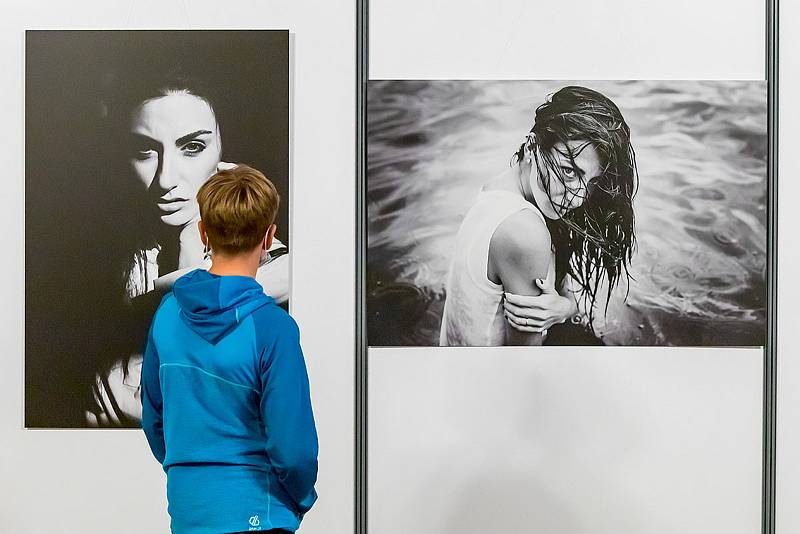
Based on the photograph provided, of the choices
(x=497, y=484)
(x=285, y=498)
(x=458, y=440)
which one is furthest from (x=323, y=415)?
(x=285, y=498)

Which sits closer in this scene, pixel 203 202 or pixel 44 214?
pixel 203 202

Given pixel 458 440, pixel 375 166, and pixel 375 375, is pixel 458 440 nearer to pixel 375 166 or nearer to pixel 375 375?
pixel 375 375

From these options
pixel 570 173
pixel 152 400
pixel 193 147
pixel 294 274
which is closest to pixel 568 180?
pixel 570 173

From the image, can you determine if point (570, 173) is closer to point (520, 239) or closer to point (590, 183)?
point (590, 183)

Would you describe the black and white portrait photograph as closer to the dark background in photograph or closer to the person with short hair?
the dark background in photograph

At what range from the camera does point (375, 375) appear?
175 centimetres

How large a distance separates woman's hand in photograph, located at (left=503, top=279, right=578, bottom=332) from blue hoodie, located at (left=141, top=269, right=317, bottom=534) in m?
0.72

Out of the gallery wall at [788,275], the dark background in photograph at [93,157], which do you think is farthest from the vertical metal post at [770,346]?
the dark background in photograph at [93,157]

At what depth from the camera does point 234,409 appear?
1.14 meters

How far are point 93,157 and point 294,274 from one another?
550 millimetres

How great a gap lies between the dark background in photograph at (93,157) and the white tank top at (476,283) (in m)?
0.43

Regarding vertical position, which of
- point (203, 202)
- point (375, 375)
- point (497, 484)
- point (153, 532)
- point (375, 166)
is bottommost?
point (153, 532)

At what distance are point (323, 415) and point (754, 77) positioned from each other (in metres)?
1.31

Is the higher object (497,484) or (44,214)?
(44,214)
